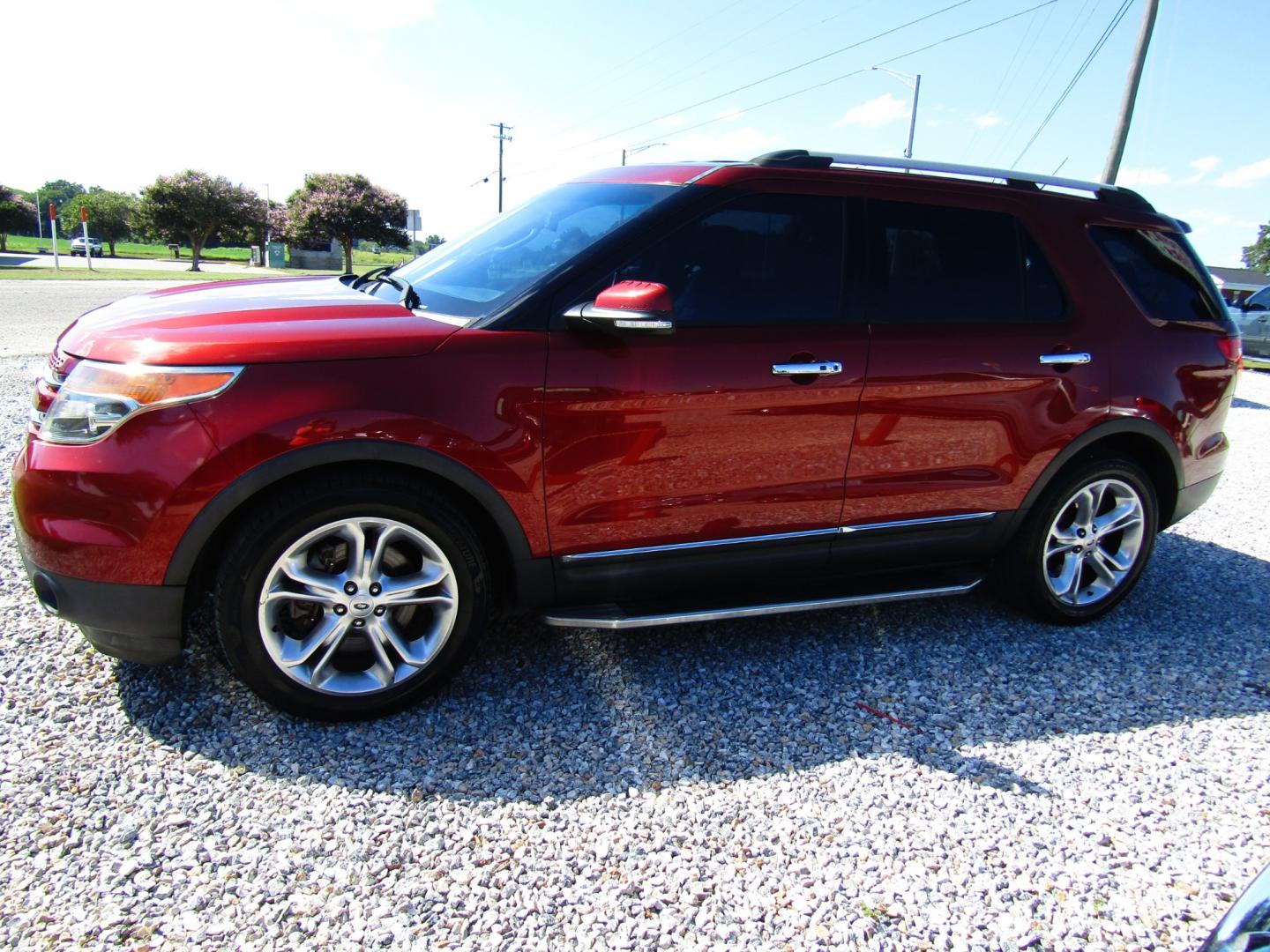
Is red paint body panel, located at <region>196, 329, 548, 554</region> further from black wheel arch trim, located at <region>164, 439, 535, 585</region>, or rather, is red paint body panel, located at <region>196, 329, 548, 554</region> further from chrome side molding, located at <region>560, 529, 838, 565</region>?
chrome side molding, located at <region>560, 529, 838, 565</region>

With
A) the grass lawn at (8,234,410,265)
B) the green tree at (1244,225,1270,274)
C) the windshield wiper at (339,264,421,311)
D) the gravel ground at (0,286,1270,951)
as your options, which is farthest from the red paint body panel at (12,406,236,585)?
the green tree at (1244,225,1270,274)

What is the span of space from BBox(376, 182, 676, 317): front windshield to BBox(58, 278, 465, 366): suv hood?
21cm

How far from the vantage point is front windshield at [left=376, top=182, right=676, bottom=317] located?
9.75ft

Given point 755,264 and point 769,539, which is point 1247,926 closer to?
point 769,539

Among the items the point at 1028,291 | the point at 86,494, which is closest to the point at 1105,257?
the point at 1028,291

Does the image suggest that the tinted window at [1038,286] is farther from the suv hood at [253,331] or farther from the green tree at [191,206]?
the green tree at [191,206]

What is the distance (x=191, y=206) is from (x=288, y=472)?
5308 cm

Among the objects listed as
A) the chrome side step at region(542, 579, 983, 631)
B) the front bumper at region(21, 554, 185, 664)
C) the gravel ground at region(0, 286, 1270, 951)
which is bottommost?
the gravel ground at region(0, 286, 1270, 951)

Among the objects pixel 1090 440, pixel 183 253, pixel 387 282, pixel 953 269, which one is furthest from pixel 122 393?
pixel 183 253

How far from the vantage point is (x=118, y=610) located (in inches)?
100.0

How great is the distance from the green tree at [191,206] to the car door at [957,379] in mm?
49957

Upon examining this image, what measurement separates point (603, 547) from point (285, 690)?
115 centimetres

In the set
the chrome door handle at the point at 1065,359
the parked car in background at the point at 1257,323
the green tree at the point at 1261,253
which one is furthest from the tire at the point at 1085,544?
the green tree at the point at 1261,253

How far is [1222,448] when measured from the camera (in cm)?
418
